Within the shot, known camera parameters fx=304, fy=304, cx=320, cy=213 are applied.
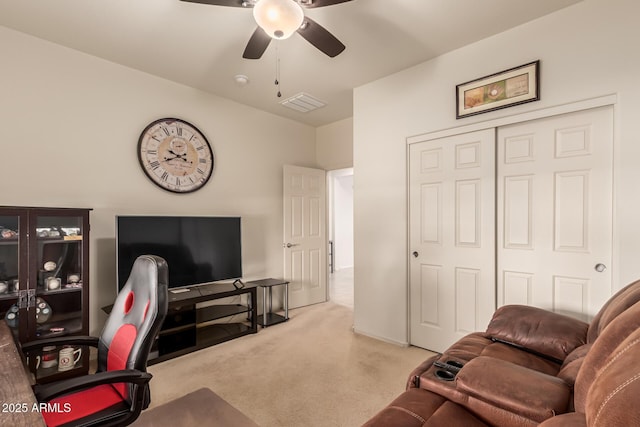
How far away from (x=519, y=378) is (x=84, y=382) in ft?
5.34

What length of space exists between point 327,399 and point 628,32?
3164 millimetres

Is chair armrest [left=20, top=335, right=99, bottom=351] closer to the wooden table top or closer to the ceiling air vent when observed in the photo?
the wooden table top

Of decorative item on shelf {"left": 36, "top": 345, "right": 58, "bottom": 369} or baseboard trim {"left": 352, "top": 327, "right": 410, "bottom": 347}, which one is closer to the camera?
decorative item on shelf {"left": 36, "top": 345, "right": 58, "bottom": 369}

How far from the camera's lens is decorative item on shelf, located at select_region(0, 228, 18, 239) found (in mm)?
2156

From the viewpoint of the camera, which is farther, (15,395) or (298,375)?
(298,375)

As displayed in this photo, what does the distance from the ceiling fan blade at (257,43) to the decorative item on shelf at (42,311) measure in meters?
2.38

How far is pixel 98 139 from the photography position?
9.23ft

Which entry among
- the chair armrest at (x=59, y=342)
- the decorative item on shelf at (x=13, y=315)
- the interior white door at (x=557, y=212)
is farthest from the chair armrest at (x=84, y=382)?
the interior white door at (x=557, y=212)

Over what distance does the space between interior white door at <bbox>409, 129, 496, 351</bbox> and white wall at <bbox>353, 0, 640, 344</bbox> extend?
0.13 meters

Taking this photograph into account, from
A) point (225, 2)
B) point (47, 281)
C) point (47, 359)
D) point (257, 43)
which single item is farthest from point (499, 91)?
point (47, 359)

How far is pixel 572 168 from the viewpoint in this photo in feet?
7.20

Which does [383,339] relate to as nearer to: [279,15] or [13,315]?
[279,15]

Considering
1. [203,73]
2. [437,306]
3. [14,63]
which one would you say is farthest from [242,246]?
[14,63]

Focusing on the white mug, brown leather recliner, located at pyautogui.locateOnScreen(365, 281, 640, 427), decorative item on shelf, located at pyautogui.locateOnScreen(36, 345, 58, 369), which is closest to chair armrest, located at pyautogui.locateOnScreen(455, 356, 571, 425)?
brown leather recliner, located at pyautogui.locateOnScreen(365, 281, 640, 427)
